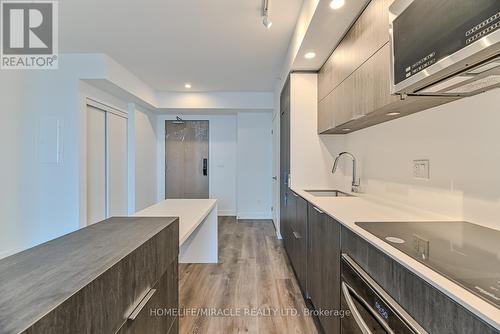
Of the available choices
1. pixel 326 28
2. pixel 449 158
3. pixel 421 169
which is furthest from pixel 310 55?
pixel 449 158

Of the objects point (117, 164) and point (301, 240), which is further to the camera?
point (117, 164)

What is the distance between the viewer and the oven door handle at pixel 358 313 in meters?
0.94

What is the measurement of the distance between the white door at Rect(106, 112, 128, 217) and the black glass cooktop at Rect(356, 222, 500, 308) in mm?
4299

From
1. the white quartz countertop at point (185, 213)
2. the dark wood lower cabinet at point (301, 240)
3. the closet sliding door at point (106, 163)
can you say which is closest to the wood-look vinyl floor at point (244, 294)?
the dark wood lower cabinet at point (301, 240)

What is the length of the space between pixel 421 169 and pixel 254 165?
162 inches

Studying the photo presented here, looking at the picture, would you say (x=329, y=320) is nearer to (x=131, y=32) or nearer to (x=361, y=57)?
(x=361, y=57)

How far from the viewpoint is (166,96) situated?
207 inches

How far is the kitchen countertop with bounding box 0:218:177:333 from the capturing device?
1.88ft

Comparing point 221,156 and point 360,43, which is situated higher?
point 360,43

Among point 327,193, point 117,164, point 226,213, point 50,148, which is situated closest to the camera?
point 327,193

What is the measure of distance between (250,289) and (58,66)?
3615 mm

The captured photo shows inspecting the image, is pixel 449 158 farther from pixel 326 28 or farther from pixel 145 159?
pixel 145 159

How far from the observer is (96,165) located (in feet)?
13.6

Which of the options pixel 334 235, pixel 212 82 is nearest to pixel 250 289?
pixel 334 235
